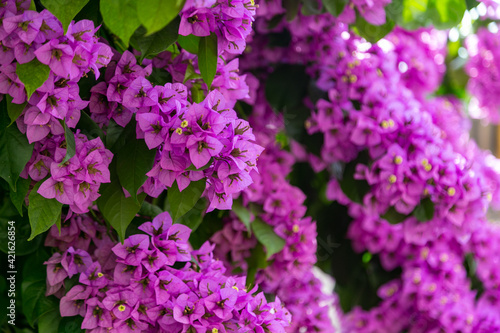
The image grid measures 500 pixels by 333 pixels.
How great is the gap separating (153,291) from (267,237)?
0.23 metres

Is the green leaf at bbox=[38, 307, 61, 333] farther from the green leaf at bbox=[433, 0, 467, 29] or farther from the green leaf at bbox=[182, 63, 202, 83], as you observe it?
the green leaf at bbox=[433, 0, 467, 29]

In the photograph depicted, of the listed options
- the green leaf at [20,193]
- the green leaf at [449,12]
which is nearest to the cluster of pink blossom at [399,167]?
the green leaf at [449,12]

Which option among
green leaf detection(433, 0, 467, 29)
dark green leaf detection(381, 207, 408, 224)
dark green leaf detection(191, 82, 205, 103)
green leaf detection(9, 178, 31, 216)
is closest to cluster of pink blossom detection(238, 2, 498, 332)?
dark green leaf detection(381, 207, 408, 224)

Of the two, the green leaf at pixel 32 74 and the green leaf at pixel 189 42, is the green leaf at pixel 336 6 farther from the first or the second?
the green leaf at pixel 32 74

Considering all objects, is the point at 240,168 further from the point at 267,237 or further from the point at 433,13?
the point at 433,13

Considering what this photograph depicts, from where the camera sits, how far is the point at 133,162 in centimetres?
57

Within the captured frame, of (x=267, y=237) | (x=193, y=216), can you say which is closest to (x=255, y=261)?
(x=267, y=237)

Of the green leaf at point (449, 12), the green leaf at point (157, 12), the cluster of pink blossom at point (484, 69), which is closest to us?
the green leaf at point (157, 12)

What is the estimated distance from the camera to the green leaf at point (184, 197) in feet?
1.84

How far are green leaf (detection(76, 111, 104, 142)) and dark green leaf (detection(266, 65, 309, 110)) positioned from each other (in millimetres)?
397

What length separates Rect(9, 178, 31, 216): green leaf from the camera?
57cm

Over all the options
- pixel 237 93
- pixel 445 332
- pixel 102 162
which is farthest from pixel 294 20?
pixel 445 332

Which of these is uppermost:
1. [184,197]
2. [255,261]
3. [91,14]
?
[91,14]

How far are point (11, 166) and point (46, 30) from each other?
132 millimetres
